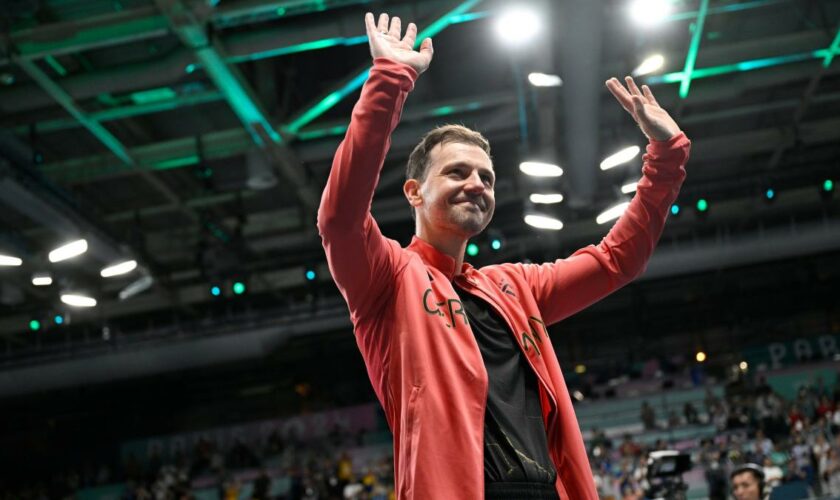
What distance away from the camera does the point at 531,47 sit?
8.80m

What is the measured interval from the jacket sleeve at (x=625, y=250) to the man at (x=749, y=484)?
4.63 meters

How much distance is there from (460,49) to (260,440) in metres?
12.3

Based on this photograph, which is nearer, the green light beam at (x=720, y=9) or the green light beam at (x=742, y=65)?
the green light beam at (x=720, y=9)

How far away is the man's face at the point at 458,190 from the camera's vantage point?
2100mm

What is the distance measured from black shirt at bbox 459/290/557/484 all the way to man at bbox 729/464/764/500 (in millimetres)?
5028

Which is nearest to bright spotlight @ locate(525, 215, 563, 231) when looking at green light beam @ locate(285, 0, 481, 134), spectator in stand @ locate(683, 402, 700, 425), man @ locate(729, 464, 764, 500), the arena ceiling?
the arena ceiling

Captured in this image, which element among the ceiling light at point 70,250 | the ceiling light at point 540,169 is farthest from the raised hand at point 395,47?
the ceiling light at point 70,250

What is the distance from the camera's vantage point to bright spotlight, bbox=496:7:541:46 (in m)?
7.77

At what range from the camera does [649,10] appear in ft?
26.4

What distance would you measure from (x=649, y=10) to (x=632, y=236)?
6.23 meters

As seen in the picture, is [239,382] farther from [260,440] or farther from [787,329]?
[787,329]

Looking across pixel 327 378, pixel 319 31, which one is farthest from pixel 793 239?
Answer: pixel 327 378

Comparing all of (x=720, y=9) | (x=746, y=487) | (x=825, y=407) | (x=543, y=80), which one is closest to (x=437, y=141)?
(x=746, y=487)

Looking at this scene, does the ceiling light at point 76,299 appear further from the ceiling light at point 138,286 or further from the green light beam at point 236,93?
the green light beam at point 236,93
